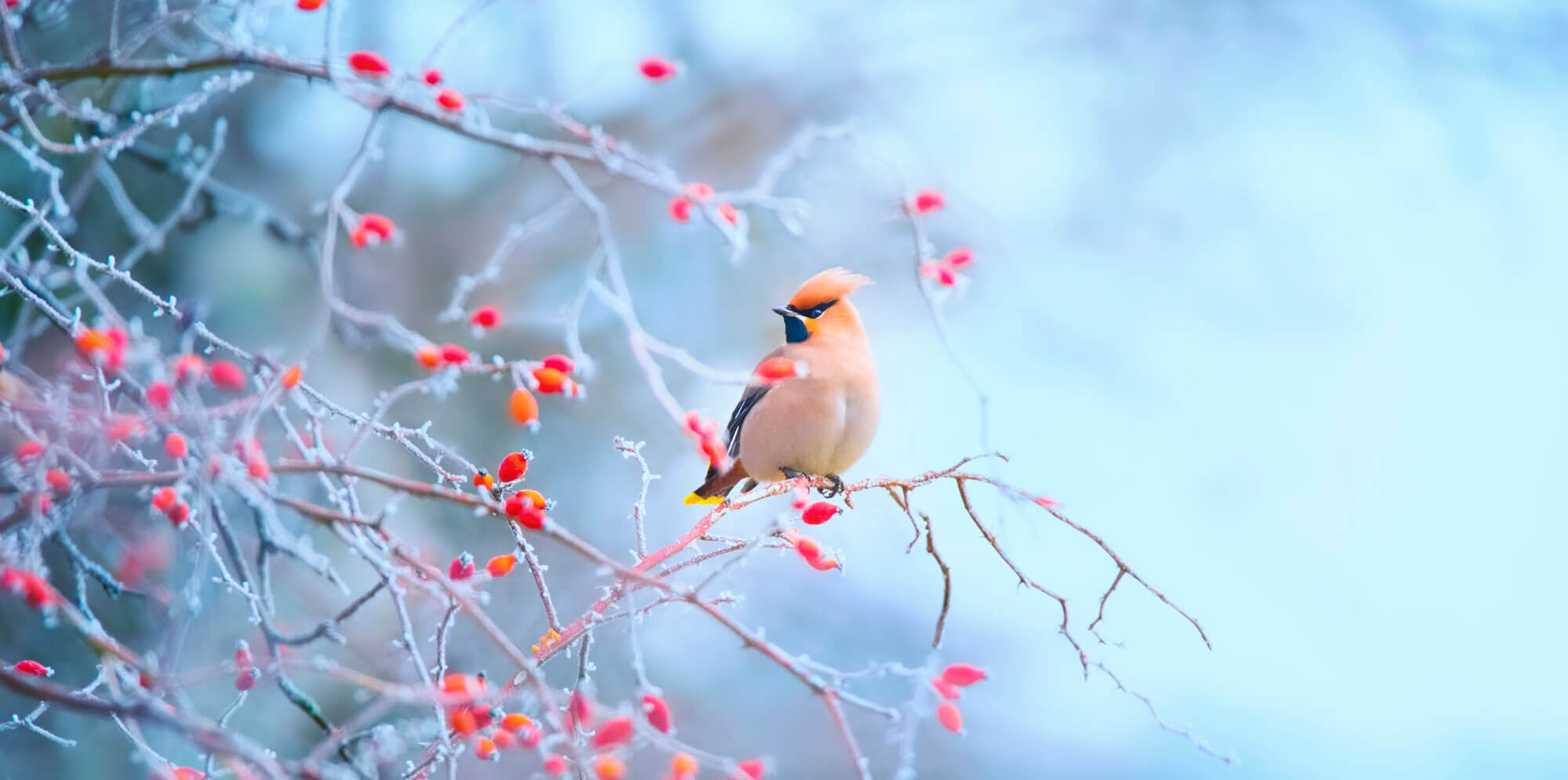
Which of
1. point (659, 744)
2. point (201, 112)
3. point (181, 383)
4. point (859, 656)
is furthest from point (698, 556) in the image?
point (859, 656)

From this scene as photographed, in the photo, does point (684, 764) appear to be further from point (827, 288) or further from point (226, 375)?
point (827, 288)

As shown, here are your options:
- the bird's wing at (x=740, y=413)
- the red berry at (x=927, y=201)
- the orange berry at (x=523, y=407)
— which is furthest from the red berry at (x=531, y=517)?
the bird's wing at (x=740, y=413)

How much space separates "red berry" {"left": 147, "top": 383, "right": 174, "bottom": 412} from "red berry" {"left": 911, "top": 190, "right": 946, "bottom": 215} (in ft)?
2.55

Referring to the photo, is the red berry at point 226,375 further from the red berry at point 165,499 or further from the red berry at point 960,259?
the red berry at point 960,259

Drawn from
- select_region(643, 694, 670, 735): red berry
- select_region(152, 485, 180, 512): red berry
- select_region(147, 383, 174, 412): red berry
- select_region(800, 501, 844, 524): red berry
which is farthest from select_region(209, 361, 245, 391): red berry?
select_region(800, 501, 844, 524): red berry

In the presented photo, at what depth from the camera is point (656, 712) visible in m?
0.92

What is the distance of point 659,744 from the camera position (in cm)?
76

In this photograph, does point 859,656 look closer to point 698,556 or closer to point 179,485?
point 698,556

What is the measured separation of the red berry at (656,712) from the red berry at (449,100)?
1.62ft

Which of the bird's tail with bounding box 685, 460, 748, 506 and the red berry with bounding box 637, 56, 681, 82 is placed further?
the bird's tail with bounding box 685, 460, 748, 506

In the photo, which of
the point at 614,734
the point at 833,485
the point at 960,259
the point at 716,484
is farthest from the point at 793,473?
the point at 614,734

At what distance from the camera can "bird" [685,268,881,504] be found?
5.92 ft

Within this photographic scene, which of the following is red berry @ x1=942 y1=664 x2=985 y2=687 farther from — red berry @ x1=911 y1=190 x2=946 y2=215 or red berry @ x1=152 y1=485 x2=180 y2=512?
red berry @ x1=152 y1=485 x2=180 y2=512

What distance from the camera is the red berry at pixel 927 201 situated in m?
1.28
